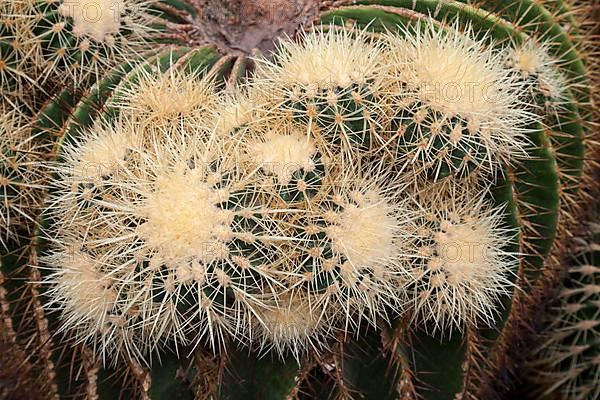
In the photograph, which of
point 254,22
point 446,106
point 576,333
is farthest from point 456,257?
point 576,333

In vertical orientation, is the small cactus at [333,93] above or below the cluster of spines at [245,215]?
above

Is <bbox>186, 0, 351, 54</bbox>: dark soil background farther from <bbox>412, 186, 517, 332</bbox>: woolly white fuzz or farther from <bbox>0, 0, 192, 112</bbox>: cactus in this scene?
<bbox>412, 186, 517, 332</bbox>: woolly white fuzz

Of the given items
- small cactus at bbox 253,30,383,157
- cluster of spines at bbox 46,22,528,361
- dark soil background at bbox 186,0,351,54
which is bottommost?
cluster of spines at bbox 46,22,528,361

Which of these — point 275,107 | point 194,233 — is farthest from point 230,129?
point 194,233

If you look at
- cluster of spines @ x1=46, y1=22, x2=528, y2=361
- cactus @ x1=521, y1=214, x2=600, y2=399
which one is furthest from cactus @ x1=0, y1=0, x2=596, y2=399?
cactus @ x1=521, y1=214, x2=600, y2=399

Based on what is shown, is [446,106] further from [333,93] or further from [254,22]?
[254,22]

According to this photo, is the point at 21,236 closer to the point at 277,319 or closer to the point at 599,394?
the point at 277,319

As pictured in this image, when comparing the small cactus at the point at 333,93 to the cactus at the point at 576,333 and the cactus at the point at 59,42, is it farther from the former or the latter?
the cactus at the point at 576,333

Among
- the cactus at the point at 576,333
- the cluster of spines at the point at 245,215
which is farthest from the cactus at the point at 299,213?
the cactus at the point at 576,333
